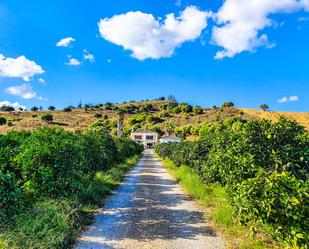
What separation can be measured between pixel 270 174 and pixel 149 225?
356cm

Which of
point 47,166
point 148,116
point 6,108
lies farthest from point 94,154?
point 148,116

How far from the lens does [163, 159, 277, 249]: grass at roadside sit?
6.89m

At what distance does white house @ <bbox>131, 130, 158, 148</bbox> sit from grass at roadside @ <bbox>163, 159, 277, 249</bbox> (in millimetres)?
83859

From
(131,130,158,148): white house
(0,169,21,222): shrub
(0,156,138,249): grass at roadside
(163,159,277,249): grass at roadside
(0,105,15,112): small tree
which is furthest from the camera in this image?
(0,105,15,112): small tree

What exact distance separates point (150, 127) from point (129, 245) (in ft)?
339

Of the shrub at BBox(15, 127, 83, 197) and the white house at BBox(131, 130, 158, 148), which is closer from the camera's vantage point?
the shrub at BBox(15, 127, 83, 197)

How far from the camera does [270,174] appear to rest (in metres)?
6.57

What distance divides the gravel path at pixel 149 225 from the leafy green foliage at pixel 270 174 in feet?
5.04

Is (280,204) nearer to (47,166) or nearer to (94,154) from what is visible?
(47,166)

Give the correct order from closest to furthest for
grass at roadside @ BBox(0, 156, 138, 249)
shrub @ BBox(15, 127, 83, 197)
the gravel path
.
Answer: grass at roadside @ BBox(0, 156, 138, 249) → the gravel path → shrub @ BBox(15, 127, 83, 197)

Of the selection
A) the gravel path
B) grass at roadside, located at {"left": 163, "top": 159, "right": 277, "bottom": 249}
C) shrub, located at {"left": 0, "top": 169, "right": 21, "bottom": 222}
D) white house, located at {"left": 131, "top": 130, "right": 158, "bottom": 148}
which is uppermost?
white house, located at {"left": 131, "top": 130, "right": 158, "bottom": 148}

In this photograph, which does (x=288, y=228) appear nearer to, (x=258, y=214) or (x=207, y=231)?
(x=258, y=214)

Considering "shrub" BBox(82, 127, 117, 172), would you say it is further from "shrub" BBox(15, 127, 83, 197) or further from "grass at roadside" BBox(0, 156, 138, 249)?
"grass at roadside" BBox(0, 156, 138, 249)

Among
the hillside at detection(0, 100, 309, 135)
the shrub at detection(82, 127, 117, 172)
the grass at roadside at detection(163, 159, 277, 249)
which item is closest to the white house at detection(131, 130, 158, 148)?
the hillside at detection(0, 100, 309, 135)
